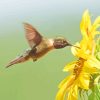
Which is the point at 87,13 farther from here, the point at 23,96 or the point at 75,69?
the point at 23,96

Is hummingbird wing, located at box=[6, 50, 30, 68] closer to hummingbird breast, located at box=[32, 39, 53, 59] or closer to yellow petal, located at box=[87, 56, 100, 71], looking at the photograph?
hummingbird breast, located at box=[32, 39, 53, 59]

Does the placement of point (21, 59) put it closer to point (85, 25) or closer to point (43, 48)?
point (43, 48)

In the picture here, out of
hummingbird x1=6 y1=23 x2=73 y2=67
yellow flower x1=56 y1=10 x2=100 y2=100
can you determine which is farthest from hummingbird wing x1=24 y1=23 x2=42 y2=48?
yellow flower x1=56 y1=10 x2=100 y2=100

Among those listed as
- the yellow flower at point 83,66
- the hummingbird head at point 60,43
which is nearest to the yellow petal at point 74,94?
the yellow flower at point 83,66

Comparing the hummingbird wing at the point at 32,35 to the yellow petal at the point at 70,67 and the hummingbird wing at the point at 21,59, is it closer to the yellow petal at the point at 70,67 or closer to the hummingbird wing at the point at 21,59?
the hummingbird wing at the point at 21,59

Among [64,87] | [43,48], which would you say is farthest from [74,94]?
[43,48]

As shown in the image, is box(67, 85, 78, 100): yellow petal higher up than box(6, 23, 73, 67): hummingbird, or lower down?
lower down

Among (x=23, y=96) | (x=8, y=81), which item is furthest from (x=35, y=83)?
(x=23, y=96)
